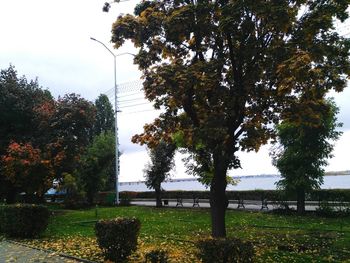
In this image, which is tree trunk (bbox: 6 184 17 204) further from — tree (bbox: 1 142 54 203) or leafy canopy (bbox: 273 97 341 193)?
leafy canopy (bbox: 273 97 341 193)

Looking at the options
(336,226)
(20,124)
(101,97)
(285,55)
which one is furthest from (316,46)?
(101,97)

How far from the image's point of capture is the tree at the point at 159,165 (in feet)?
115

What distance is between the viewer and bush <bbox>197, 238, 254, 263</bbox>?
26.8 feet

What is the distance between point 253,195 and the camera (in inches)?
1277

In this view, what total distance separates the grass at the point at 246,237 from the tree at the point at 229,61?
77.2 inches

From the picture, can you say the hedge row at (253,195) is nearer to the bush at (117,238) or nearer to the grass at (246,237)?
the grass at (246,237)

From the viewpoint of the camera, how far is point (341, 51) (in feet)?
37.9

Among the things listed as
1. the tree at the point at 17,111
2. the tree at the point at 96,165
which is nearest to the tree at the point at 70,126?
the tree at the point at 17,111

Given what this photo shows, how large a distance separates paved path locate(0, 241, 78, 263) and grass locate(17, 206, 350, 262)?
56 centimetres

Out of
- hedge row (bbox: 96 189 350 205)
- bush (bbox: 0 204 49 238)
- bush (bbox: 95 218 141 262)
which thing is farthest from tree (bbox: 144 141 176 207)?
bush (bbox: 95 218 141 262)

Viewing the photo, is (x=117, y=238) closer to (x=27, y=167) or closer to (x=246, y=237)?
(x=246, y=237)

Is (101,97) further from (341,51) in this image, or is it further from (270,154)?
(341,51)

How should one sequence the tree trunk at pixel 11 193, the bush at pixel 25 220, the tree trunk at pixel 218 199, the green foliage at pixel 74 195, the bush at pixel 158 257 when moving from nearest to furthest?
the bush at pixel 158 257
the tree trunk at pixel 218 199
the bush at pixel 25 220
the tree trunk at pixel 11 193
the green foliage at pixel 74 195

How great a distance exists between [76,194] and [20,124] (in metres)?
10.9
